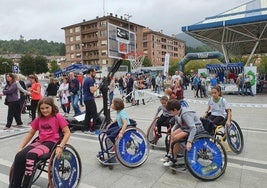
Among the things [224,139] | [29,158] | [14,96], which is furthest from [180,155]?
[14,96]

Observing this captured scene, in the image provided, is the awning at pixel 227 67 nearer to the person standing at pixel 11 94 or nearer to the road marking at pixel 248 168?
the person standing at pixel 11 94

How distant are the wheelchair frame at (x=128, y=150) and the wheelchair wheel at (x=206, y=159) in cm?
99

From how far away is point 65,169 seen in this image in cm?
360

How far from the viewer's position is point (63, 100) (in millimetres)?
11266

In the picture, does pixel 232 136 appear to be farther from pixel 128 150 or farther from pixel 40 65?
pixel 40 65

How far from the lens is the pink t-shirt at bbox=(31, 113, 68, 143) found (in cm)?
377

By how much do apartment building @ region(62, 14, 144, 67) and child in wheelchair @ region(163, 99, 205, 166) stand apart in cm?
7242

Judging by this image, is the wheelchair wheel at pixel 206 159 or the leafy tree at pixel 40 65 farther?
the leafy tree at pixel 40 65

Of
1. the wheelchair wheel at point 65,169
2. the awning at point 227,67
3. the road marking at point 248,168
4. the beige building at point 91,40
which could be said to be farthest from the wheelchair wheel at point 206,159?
the beige building at point 91,40

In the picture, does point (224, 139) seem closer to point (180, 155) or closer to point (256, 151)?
point (256, 151)

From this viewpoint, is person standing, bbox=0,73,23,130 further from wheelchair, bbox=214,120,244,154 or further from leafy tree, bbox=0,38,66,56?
leafy tree, bbox=0,38,66,56

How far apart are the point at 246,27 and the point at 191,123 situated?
2202 centimetres

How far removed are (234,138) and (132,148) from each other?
2094 millimetres

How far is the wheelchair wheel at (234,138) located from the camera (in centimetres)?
523
